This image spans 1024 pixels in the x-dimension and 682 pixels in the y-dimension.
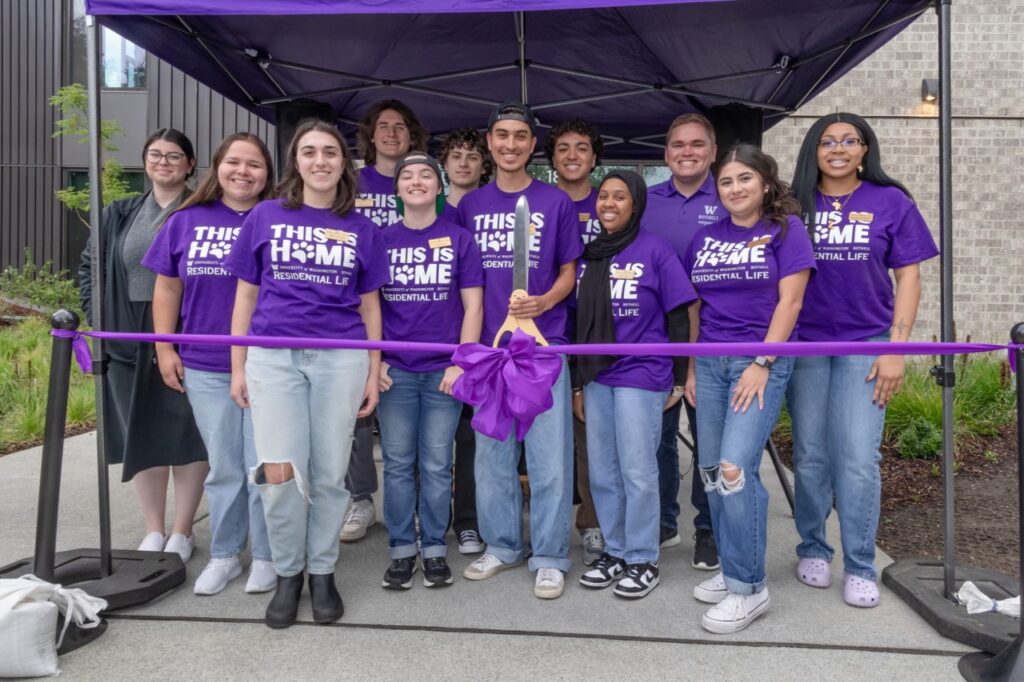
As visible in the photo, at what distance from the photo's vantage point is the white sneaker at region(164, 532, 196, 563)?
379 cm

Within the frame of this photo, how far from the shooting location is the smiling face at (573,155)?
3.89 m

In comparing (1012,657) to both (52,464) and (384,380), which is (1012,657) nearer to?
(384,380)

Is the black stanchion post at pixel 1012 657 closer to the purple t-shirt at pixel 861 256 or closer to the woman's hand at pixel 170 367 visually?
the purple t-shirt at pixel 861 256

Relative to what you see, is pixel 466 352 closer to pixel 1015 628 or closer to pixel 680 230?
pixel 680 230

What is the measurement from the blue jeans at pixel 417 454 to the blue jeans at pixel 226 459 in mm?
547

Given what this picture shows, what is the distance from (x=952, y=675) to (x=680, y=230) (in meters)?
2.14

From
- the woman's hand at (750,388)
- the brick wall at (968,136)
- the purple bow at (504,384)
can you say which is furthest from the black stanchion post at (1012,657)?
the brick wall at (968,136)

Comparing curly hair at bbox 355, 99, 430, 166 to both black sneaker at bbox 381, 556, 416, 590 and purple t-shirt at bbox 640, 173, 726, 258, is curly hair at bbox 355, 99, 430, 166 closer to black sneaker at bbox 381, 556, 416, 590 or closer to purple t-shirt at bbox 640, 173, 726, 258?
purple t-shirt at bbox 640, 173, 726, 258

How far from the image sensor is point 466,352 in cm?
303

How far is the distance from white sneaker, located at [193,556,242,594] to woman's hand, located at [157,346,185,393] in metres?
0.77

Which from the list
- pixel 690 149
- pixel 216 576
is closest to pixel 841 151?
pixel 690 149

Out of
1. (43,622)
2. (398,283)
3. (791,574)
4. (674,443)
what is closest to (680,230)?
(674,443)

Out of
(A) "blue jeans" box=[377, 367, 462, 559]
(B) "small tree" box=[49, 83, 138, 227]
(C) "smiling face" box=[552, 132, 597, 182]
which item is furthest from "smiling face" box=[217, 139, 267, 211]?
(B) "small tree" box=[49, 83, 138, 227]

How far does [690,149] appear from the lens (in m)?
3.86
